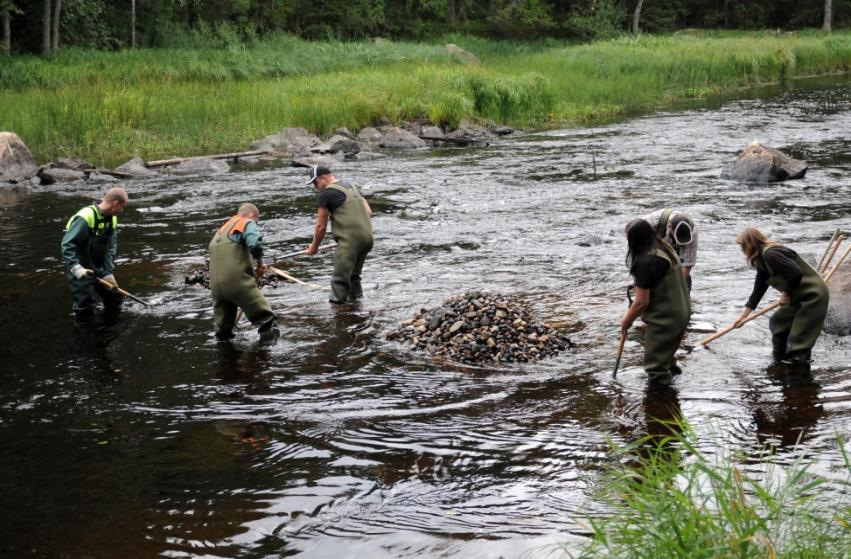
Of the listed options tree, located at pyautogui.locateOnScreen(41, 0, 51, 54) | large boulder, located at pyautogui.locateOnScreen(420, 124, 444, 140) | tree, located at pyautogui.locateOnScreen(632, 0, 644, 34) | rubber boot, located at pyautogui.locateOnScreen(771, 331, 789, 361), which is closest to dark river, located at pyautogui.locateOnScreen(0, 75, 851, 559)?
rubber boot, located at pyautogui.locateOnScreen(771, 331, 789, 361)

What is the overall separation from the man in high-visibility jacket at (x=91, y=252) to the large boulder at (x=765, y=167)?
499 inches

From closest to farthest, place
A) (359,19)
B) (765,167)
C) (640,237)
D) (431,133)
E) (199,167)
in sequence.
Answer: (640,237) < (765,167) < (199,167) < (431,133) < (359,19)

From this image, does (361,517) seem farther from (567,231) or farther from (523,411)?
(567,231)

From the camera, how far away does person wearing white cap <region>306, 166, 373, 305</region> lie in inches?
440

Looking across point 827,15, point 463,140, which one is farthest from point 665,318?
point 827,15

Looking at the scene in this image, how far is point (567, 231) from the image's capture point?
14930mm

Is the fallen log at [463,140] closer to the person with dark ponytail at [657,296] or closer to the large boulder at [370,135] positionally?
the large boulder at [370,135]

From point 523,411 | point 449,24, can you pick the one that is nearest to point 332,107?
point 523,411

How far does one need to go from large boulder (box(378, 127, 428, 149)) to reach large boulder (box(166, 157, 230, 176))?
16.8ft

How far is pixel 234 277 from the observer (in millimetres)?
9547

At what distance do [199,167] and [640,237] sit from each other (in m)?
15.8

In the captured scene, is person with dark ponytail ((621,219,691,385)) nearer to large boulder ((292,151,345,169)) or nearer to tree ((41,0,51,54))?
large boulder ((292,151,345,169))

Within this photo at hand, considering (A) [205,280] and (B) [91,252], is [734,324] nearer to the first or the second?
(A) [205,280]

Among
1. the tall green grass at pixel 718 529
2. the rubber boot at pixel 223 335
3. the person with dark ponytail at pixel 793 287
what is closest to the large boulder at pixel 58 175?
the rubber boot at pixel 223 335
